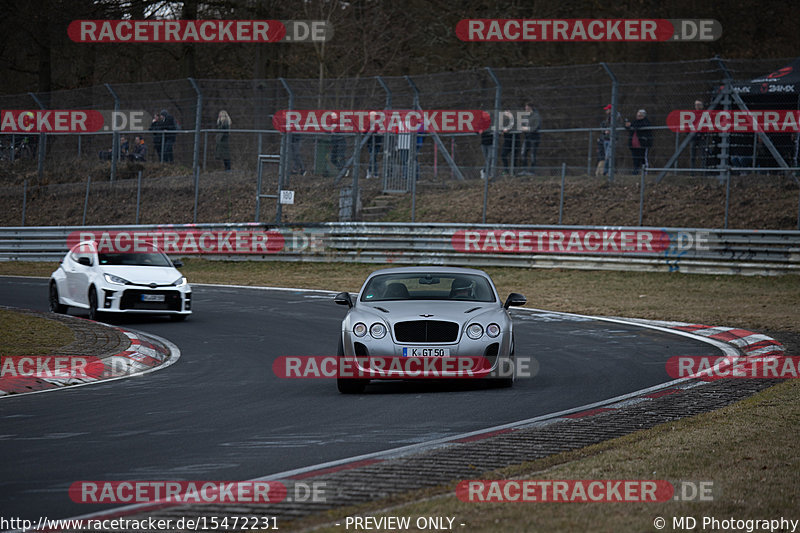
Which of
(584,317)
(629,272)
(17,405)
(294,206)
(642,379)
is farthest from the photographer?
(294,206)

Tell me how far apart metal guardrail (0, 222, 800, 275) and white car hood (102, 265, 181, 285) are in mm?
1215

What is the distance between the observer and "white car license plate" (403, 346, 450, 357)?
36.2 feet

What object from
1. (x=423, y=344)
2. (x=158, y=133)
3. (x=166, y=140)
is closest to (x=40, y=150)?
(x=158, y=133)

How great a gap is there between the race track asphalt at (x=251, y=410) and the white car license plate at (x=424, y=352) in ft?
1.33

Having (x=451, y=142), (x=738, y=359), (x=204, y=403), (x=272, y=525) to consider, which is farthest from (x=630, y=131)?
(x=272, y=525)

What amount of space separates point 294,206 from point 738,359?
20.6 meters

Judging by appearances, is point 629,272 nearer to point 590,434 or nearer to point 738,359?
point 738,359

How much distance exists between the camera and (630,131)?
89.8ft

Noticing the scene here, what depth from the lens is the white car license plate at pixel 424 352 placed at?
11.0 m

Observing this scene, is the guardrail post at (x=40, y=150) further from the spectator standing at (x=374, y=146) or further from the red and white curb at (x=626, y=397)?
the red and white curb at (x=626, y=397)

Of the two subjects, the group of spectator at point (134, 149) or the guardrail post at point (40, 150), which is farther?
the group of spectator at point (134, 149)

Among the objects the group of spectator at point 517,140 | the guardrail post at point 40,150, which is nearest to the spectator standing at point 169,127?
the guardrail post at point 40,150

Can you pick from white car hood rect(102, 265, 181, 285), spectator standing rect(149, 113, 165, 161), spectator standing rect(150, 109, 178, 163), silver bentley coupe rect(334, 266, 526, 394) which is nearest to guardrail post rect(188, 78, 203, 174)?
spectator standing rect(150, 109, 178, 163)

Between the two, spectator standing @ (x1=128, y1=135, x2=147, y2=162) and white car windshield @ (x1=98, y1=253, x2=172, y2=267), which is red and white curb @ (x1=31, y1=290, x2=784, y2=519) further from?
spectator standing @ (x1=128, y1=135, x2=147, y2=162)
